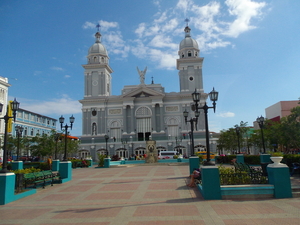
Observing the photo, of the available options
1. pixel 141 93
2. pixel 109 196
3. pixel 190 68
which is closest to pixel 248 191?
pixel 109 196

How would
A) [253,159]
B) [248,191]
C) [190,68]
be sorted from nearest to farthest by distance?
[248,191]
[253,159]
[190,68]

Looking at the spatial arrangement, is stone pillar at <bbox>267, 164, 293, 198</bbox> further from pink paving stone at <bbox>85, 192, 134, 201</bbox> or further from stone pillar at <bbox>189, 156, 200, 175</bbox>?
stone pillar at <bbox>189, 156, 200, 175</bbox>

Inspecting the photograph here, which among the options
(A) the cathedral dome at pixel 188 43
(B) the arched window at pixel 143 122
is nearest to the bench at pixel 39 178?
(B) the arched window at pixel 143 122

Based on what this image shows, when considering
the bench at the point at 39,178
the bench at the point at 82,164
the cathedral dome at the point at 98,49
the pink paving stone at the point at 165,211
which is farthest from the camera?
the cathedral dome at the point at 98,49

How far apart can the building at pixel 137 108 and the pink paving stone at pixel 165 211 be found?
154 feet

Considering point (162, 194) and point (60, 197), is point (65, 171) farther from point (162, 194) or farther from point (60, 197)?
point (162, 194)

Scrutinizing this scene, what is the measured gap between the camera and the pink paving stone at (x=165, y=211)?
27.4 ft

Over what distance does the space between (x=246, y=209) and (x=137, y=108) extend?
5189 cm

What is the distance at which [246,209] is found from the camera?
8.49 metres

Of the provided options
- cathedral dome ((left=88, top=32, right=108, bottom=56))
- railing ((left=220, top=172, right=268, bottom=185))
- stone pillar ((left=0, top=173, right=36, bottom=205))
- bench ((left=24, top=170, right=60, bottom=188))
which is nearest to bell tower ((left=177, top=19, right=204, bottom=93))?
cathedral dome ((left=88, top=32, right=108, bottom=56))

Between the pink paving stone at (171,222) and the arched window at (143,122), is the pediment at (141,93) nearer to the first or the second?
the arched window at (143,122)

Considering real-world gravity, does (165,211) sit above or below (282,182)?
below

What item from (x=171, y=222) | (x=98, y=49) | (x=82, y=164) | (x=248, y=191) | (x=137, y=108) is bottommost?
(x=171, y=222)

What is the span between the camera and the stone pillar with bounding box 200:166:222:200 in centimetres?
1011
